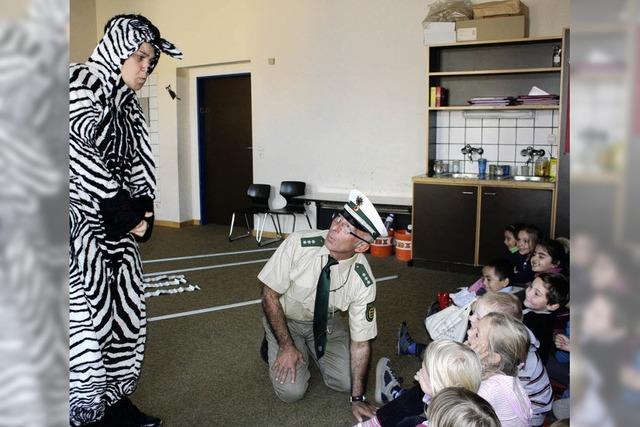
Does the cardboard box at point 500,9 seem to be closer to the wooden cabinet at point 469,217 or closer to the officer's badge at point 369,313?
the wooden cabinet at point 469,217

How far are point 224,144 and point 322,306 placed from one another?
4.98 m

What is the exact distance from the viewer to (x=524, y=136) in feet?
16.8

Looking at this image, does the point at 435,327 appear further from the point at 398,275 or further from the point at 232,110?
the point at 232,110

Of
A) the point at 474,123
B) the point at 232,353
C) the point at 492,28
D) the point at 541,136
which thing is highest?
the point at 492,28

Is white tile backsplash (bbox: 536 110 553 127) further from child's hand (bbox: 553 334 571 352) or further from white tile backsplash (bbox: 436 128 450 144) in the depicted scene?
child's hand (bbox: 553 334 571 352)

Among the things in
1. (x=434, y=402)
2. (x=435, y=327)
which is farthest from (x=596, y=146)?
(x=435, y=327)

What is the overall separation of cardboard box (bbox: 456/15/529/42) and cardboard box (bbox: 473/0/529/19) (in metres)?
0.07

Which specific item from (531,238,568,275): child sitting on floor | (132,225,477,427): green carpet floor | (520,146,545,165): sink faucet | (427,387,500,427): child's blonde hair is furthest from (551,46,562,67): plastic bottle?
(427,387,500,427): child's blonde hair

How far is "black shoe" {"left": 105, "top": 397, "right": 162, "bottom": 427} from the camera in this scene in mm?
2135

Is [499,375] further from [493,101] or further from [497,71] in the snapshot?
[497,71]

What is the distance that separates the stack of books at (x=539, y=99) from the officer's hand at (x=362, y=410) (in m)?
3.27

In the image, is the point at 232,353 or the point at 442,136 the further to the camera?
the point at 442,136

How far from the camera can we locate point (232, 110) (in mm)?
7078

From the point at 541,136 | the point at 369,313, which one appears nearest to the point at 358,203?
the point at 369,313
